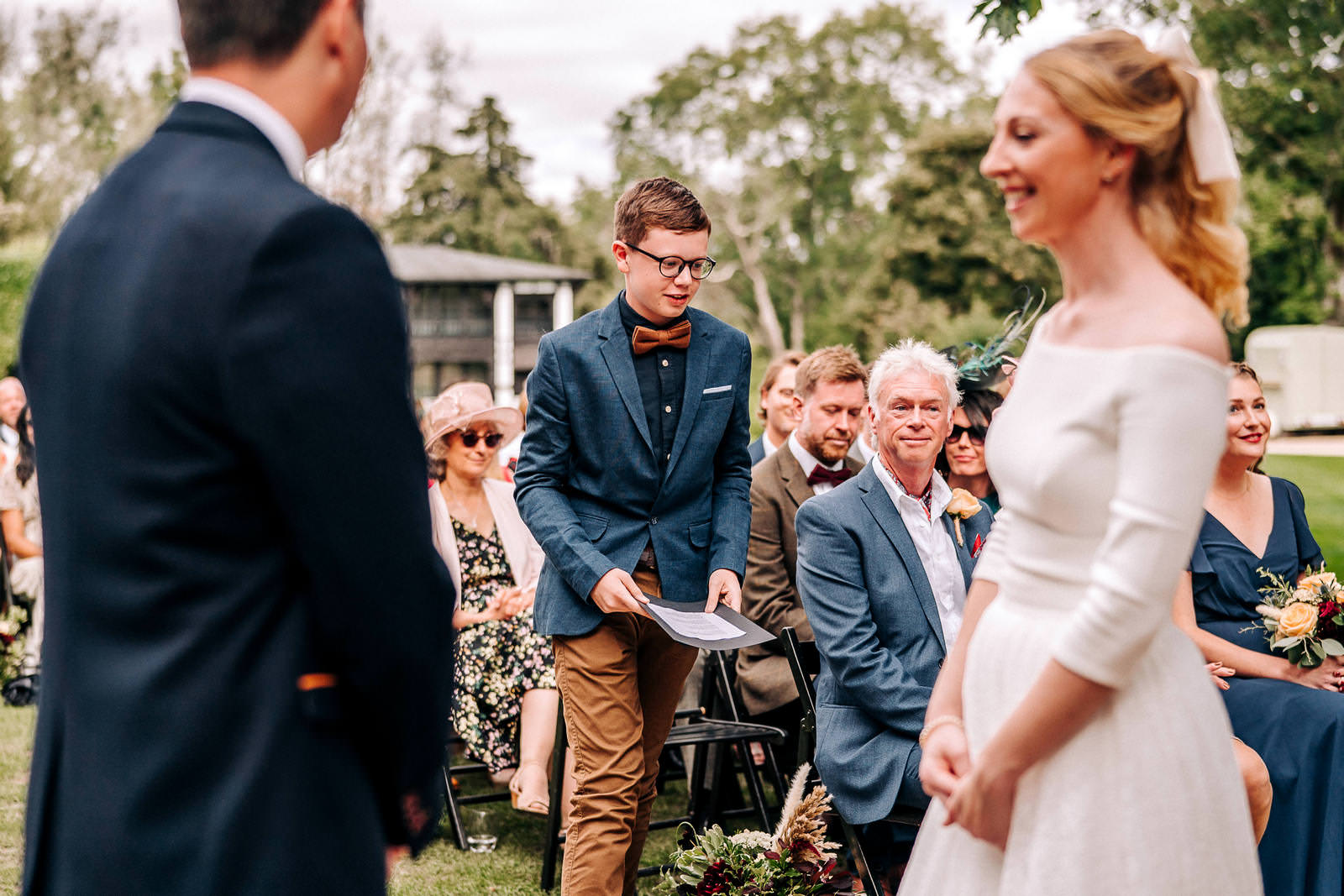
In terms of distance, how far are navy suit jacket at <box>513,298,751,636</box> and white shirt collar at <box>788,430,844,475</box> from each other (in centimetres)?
179

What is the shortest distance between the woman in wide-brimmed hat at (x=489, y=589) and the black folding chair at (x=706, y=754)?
76cm

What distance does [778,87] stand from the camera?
2053 inches

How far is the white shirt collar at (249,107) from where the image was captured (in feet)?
5.27

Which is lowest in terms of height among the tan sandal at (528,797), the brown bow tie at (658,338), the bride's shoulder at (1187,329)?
the tan sandal at (528,797)

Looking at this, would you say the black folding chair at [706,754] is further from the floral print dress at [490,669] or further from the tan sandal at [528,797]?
the floral print dress at [490,669]

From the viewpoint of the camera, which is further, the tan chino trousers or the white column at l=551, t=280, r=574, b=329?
the white column at l=551, t=280, r=574, b=329

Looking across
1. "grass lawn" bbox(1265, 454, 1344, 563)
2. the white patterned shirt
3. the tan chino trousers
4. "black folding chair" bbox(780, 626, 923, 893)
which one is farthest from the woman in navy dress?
"grass lawn" bbox(1265, 454, 1344, 563)

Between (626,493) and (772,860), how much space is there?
4.24ft

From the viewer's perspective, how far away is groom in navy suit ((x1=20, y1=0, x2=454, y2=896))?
146 cm

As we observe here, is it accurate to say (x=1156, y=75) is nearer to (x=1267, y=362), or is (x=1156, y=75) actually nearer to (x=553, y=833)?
(x=553, y=833)

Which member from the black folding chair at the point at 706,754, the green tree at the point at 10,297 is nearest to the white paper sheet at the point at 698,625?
the black folding chair at the point at 706,754

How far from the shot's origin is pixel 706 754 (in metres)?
5.68

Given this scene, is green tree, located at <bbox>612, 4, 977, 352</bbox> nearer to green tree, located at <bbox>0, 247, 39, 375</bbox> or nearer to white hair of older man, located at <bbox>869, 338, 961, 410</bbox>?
green tree, located at <bbox>0, 247, 39, 375</bbox>

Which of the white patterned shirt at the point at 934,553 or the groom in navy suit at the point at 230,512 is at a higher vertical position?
the groom in navy suit at the point at 230,512
